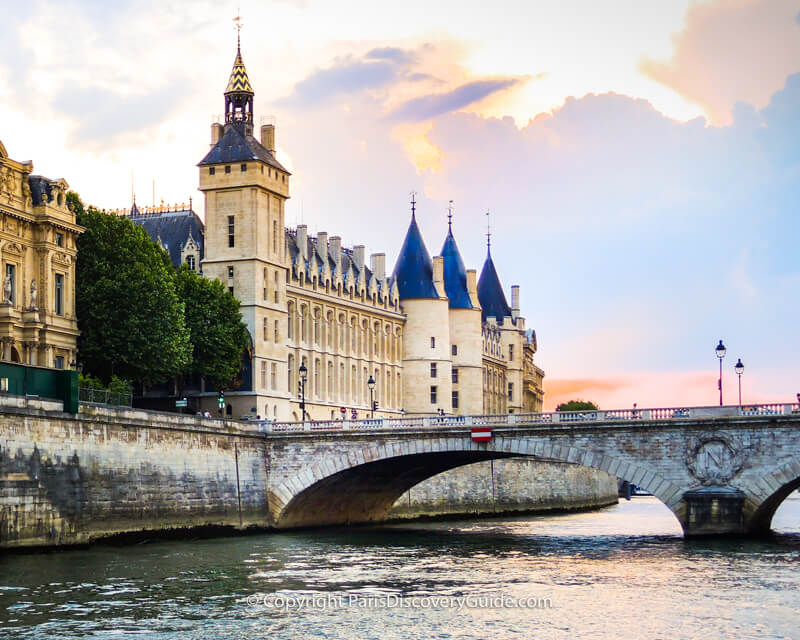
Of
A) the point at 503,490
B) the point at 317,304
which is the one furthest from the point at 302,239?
the point at 503,490

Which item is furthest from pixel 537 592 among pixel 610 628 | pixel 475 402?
pixel 475 402

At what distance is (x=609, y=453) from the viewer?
70938mm

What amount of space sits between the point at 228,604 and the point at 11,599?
6.23m

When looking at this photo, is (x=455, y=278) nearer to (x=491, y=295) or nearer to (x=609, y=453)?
(x=491, y=295)

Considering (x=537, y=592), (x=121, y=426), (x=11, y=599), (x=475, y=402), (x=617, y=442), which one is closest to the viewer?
(x=11, y=599)

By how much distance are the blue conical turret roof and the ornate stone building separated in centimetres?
5643

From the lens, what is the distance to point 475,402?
14350cm

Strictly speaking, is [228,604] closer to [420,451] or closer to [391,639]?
[391,639]

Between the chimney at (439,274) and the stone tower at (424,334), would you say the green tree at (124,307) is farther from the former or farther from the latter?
the chimney at (439,274)

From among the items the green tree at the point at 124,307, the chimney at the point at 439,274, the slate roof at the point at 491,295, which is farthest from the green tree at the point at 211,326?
the slate roof at the point at 491,295

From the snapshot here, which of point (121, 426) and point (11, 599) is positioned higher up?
point (121, 426)

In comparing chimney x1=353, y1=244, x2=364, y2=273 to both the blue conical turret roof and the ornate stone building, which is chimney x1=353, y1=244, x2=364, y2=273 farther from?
the ornate stone building

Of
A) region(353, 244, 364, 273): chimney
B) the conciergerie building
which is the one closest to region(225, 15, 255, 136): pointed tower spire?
the conciergerie building

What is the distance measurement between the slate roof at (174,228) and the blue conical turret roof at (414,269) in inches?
1010
